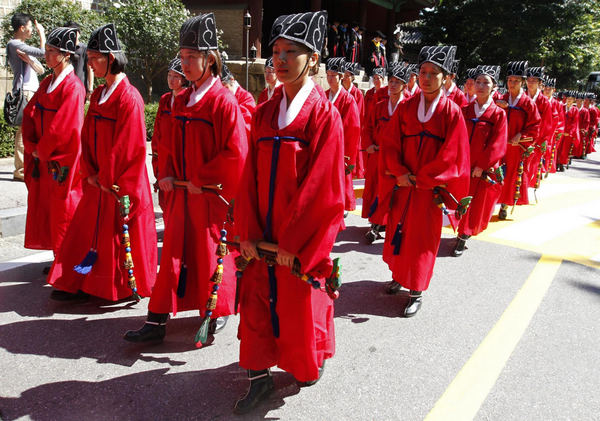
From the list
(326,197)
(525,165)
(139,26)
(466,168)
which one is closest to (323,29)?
(326,197)

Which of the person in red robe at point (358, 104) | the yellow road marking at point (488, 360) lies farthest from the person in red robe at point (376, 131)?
the yellow road marking at point (488, 360)

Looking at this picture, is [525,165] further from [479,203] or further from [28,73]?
[28,73]

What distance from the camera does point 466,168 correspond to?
4238 millimetres

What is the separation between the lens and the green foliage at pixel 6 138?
8.63m

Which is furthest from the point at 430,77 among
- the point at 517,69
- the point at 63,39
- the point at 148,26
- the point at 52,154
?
the point at 148,26

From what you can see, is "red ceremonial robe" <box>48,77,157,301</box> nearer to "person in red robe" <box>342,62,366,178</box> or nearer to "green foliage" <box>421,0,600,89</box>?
"person in red robe" <box>342,62,366,178</box>

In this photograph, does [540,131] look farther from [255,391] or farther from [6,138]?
[6,138]

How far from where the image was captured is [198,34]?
10.9 ft

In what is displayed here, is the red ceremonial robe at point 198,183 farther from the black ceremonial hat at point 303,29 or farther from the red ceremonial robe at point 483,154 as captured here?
the red ceremonial robe at point 483,154

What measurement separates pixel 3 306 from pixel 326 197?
2.93 metres

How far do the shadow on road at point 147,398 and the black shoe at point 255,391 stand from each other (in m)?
0.04

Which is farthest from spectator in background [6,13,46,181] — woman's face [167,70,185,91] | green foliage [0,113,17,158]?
woman's face [167,70,185,91]

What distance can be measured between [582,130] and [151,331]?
1690 centimetres

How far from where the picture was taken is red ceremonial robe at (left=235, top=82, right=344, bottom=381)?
2.61 m
